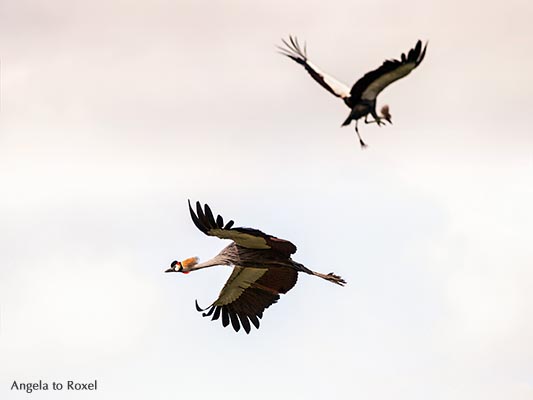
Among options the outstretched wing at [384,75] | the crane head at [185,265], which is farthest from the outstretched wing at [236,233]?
the outstretched wing at [384,75]

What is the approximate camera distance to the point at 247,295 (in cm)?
5544

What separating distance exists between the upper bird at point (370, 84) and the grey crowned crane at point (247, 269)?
545 centimetres

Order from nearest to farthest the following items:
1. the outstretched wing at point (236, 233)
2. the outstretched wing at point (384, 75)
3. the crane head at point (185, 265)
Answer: the outstretched wing at point (384, 75)
the outstretched wing at point (236, 233)
the crane head at point (185, 265)

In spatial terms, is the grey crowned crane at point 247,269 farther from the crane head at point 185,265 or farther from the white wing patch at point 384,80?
the white wing patch at point 384,80

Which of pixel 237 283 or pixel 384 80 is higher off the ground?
pixel 237 283

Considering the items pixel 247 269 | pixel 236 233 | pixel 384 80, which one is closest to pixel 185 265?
pixel 247 269

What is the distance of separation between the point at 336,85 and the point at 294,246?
6.50m

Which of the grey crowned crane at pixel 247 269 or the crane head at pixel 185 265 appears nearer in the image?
the grey crowned crane at pixel 247 269

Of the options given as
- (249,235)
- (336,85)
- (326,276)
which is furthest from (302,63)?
(326,276)

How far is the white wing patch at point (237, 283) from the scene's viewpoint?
A: 54.8m

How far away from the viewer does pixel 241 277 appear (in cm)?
5512

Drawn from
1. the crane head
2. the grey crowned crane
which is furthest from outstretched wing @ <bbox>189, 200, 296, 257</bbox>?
the crane head

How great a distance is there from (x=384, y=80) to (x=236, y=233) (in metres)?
7.34

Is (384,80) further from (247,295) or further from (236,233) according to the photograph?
(247,295)
